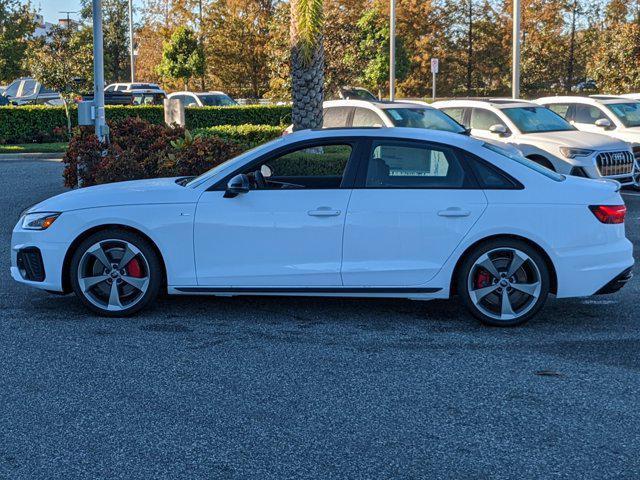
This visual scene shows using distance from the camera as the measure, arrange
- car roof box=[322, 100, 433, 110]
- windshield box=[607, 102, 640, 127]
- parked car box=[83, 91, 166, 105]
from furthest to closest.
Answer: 1. parked car box=[83, 91, 166, 105]
2. windshield box=[607, 102, 640, 127]
3. car roof box=[322, 100, 433, 110]

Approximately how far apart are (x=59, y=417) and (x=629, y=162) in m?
12.5

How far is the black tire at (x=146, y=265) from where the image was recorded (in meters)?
7.38

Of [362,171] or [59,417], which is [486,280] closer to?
[362,171]

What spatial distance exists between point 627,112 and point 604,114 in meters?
0.56

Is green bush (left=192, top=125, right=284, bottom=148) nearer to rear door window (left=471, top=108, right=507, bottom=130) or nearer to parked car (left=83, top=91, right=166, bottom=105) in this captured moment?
rear door window (left=471, top=108, right=507, bottom=130)

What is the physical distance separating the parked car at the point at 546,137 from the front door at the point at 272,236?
8.60 m

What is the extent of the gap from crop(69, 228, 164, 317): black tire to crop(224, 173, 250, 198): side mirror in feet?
2.45

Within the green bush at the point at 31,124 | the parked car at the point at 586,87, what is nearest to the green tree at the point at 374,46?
the green bush at the point at 31,124

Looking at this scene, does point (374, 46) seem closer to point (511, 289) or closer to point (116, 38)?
point (116, 38)

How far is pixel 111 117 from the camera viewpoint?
30.0m

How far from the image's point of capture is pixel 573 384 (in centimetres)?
581

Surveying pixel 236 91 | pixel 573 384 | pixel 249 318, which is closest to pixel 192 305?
pixel 249 318

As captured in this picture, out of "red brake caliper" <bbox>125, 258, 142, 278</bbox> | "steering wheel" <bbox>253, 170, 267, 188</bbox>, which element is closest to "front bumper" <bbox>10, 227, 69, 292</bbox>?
"red brake caliper" <bbox>125, 258, 142, 278</bbox>

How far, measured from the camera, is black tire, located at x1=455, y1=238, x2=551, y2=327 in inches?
283
